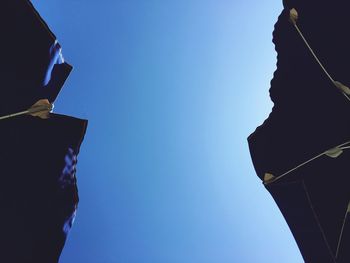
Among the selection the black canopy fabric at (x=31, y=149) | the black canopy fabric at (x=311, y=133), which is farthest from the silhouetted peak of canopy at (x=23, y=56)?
the black canopy fabric at (x=311, y=133)

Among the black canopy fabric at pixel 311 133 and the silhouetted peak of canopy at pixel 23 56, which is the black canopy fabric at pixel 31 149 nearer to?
the silhouetted peak of canopy at pixel 23 56

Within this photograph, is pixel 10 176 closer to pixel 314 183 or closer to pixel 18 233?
pixel 18 233

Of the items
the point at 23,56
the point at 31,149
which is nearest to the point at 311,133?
the point at 31,149

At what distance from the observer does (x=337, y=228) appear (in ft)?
9.37

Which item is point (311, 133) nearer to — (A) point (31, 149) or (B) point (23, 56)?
(A) point (31, 149)

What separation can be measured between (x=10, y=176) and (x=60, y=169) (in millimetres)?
345

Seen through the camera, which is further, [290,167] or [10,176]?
[290,167]

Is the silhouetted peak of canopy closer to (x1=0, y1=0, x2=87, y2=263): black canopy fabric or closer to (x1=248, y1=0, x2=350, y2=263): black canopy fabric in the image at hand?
(x1=0, y1=0, x2=87, y2=263): black canopy fabric

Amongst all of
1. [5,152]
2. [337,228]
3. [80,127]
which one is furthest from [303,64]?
[5,152]

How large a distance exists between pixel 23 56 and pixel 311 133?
243 cm

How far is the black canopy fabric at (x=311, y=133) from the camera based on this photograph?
2.66 m

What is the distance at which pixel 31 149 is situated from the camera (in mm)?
2457

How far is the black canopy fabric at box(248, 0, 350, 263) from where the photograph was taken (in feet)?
8.74

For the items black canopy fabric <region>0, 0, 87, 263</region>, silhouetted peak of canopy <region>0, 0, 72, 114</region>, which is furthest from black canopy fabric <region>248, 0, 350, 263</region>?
silhouetted peak of canopy <region>0, 0, 72, 114</region>
